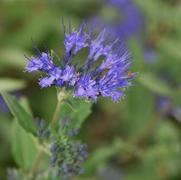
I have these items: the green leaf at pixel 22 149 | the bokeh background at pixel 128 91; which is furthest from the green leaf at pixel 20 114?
the bokeh background at pixel 128 91

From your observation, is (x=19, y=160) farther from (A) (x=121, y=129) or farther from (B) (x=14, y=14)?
(B) (x=14, y=14)

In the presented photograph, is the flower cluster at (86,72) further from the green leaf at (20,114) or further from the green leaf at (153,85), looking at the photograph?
the green leaf at (153,85)

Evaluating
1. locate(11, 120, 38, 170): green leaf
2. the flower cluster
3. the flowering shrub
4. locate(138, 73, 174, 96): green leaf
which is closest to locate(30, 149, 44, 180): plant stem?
the flowering shrub

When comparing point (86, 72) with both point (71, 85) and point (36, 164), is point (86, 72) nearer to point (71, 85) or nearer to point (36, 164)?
point (71, 85)

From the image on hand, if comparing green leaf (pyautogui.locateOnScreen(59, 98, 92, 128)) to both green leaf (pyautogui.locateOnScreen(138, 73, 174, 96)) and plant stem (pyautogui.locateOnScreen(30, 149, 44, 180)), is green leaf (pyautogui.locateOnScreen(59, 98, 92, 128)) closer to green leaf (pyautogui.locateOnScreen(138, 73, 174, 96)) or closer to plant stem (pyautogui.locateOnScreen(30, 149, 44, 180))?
plant stem (pyautogui.locateOnScreen(30, 149, 44, 180))

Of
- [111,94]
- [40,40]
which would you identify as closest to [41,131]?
[111,94]
